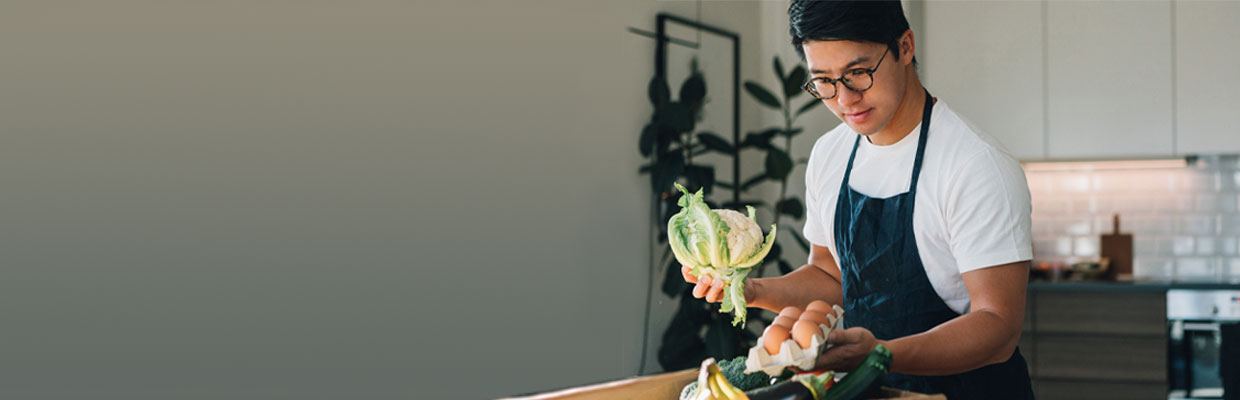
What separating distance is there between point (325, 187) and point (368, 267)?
31cm

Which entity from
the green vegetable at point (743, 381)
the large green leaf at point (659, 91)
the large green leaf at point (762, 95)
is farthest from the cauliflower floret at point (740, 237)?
the large green leaf at point (762, 95)

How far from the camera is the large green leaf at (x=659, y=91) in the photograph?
4246 mm

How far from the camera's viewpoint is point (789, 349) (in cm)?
125

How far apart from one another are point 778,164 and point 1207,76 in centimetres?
187

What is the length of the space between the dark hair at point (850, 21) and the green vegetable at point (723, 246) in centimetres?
31

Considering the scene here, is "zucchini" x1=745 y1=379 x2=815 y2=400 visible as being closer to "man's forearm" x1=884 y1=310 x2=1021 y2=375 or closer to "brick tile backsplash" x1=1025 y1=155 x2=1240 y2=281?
"man's forearm" x1=884 y1=310 x2=1021 y2=375

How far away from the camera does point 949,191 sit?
158 cm

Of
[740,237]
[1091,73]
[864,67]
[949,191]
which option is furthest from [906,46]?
[1091,73]

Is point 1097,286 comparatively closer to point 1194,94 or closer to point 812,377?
point 1194,94

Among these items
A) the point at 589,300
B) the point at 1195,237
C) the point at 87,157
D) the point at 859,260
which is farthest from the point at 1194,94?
the point at 87,157

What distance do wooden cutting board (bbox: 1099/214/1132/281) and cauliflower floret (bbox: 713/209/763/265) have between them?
3.61 meters

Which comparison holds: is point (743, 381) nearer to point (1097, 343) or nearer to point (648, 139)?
point (648, 139)

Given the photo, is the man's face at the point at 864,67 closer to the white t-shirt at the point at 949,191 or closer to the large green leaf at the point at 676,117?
the white t-shirt at the point at 949,191

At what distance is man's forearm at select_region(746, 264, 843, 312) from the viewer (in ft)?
5.80
